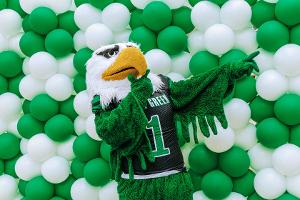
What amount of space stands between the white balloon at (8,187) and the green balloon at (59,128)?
300mm

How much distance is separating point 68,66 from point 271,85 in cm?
83

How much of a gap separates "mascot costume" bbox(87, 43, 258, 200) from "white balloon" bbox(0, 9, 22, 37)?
0.62m

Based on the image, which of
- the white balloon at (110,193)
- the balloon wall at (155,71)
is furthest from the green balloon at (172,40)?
the white balloon at (110,193)

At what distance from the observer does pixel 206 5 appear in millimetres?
1762

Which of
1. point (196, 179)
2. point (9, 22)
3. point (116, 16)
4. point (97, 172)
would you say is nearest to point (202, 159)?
point (196, 179)

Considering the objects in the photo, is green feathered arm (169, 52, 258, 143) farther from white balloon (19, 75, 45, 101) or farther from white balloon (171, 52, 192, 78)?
white balloon (19, 75, 45, 101)

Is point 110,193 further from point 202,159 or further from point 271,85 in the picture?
point 271,85

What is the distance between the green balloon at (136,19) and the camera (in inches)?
74.5

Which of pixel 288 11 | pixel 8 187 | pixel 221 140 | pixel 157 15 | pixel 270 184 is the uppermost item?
pixel 288 11

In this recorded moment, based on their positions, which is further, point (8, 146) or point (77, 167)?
point (8, 146)

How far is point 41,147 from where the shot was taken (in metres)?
1.99

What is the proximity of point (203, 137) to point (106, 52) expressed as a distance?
0.49 metres

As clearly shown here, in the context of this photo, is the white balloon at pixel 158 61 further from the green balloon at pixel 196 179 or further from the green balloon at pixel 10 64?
the green balloon at pixel 10 64

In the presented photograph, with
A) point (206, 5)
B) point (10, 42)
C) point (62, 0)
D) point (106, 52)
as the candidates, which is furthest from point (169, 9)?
point (10, 42)
